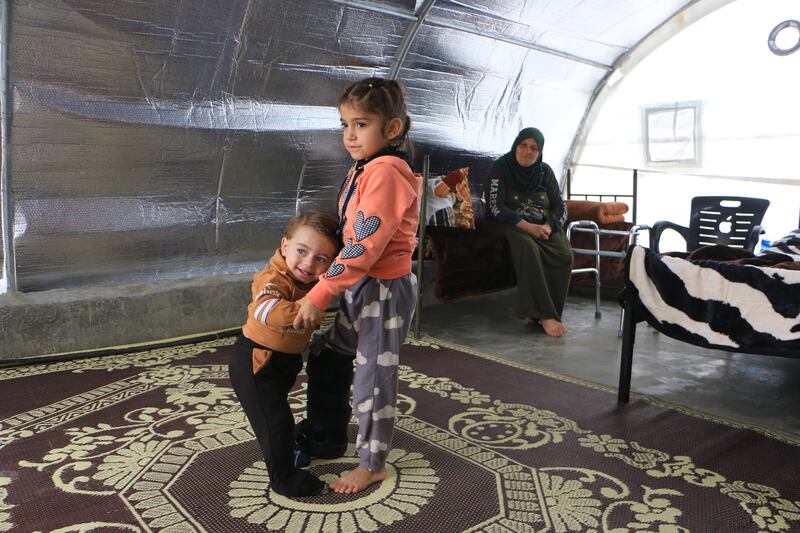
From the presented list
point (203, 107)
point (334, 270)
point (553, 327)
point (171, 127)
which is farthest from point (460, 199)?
point (334, 270)

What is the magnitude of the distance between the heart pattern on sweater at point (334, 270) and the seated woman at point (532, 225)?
2.43m

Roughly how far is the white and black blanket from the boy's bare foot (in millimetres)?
1309

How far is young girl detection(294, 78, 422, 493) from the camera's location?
156cm

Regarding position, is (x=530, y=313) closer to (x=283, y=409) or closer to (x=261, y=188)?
(x=261, y=188)

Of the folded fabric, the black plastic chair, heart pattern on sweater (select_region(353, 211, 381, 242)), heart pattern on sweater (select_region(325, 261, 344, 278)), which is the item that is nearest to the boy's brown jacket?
heart pattern on sweater (select_region(325, 261, 344, 278))

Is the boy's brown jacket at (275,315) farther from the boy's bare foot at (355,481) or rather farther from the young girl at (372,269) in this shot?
the boy's bare foot at (355,481)

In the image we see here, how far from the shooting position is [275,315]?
5.21 feet

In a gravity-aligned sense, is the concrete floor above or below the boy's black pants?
below

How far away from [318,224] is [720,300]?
4.96 ft

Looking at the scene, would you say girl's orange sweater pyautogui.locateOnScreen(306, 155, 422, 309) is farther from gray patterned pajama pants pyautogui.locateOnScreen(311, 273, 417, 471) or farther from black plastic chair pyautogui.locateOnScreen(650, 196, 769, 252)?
black plastic chair pyautogui.locateOnScreen(650, 196, 769, 252)

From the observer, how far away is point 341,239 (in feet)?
5.64

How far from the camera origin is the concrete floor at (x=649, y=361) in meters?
2.55

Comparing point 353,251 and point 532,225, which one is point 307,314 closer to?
point 353,251

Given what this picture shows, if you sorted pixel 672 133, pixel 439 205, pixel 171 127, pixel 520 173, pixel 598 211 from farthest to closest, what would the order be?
1. pixel 672 133
2. pixel 598 211
3. pixel 520 173
4. pixel 439 205
5. pixel 171 127
